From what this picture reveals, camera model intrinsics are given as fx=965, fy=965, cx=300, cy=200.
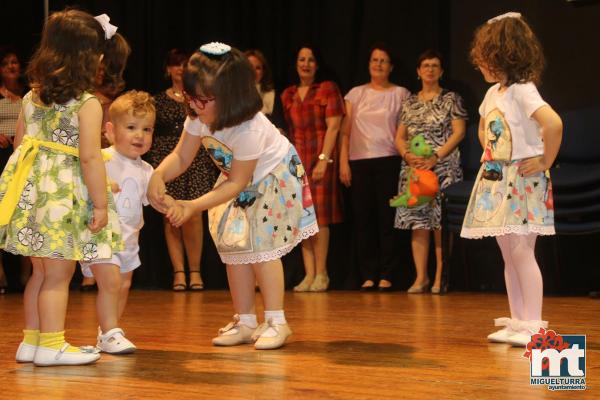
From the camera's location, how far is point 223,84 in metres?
2.93

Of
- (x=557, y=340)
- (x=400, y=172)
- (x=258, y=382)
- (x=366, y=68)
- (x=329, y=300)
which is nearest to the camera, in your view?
(x=258, y=382)

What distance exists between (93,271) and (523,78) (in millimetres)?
1553

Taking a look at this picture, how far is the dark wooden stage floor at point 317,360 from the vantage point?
235 centimetres

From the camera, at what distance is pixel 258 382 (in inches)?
97.0

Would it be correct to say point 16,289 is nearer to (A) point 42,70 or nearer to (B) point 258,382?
(A) point 42,70

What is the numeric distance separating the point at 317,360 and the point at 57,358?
748mm

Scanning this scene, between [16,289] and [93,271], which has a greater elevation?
[93,271]

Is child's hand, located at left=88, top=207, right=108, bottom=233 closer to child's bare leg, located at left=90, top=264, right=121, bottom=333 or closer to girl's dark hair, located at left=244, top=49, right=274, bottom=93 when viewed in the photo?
child's bare leg, located at left=90, top=264, right=121, bottom=333

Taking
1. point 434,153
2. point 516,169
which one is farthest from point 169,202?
point 434,153

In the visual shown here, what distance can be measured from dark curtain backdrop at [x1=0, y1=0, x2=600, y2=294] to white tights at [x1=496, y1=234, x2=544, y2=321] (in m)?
2.39

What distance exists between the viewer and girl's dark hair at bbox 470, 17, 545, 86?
3.25m

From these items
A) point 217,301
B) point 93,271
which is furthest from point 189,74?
point 217,301

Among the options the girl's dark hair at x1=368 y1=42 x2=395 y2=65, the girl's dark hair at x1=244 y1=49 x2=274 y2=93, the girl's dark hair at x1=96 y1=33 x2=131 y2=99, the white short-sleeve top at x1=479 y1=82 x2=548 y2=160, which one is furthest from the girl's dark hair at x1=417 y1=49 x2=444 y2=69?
the girl's dark hair at x1=96 y1=33 x2=131 y2=99

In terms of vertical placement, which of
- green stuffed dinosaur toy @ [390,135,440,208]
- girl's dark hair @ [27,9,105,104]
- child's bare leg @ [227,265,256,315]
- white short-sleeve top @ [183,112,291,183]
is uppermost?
girl's dark hair @ [27,9,105,104]
